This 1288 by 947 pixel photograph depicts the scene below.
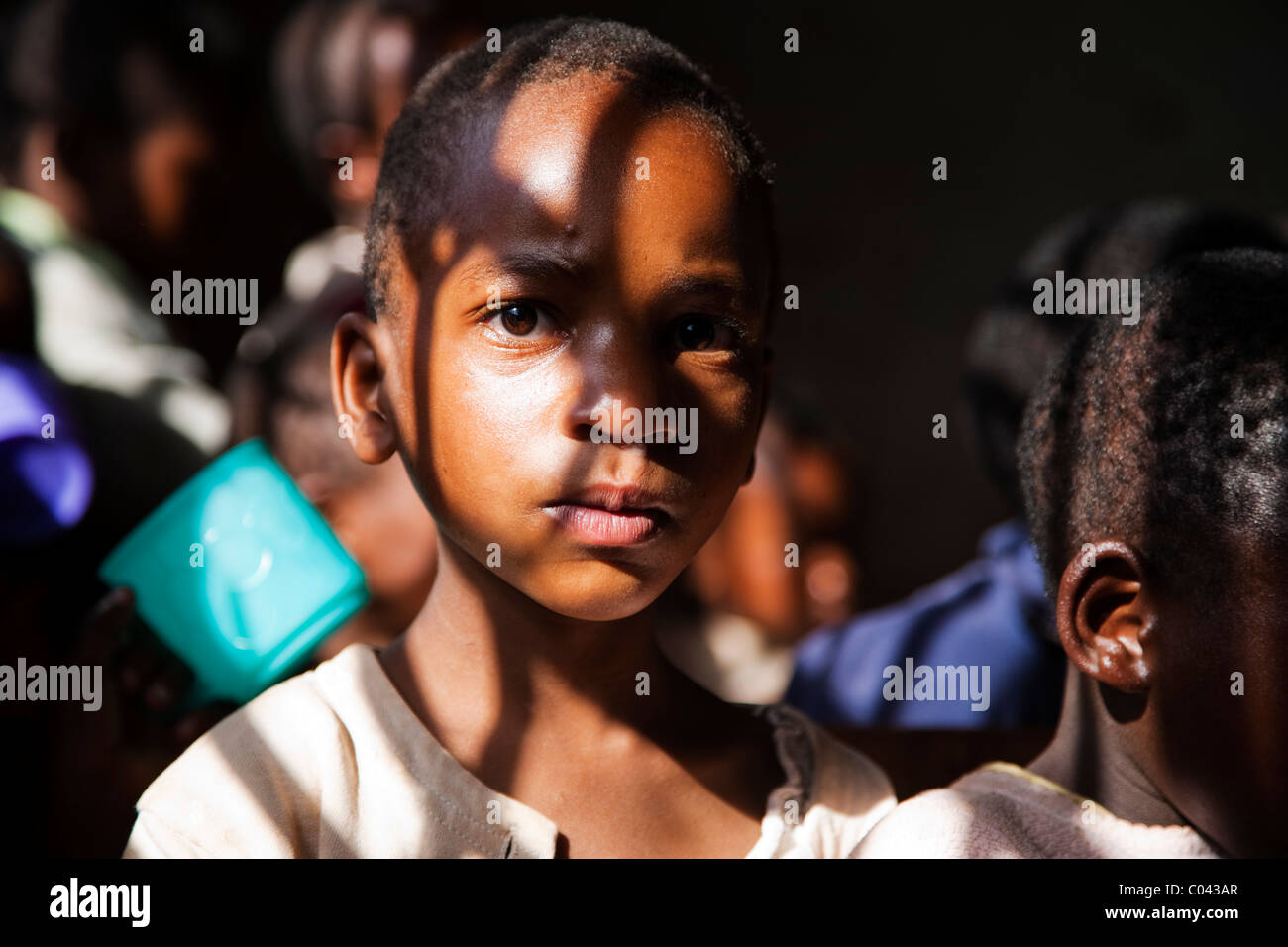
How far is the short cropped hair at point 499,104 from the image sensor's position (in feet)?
4.34

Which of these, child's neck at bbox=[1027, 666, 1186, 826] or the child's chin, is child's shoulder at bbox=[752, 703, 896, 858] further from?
the child's chin

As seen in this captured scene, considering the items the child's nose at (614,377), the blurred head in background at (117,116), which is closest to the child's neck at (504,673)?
the child's nose at (614,377)

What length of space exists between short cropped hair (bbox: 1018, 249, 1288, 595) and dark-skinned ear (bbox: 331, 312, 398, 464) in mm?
694

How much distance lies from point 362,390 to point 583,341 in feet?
1.04

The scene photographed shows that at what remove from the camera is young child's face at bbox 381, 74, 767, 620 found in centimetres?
122

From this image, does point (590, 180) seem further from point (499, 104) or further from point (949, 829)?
point (949, 829)

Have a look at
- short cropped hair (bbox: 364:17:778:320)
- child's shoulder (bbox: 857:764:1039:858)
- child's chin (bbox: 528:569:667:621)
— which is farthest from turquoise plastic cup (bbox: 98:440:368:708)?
child's shoulder (bbox: 857:764:1039:858)

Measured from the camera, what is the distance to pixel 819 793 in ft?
4.89

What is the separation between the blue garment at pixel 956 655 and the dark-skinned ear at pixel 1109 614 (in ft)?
2.51

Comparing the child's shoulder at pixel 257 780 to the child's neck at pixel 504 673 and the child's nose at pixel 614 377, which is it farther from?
the child's nose at pixel 614 377

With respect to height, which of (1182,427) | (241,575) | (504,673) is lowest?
(504,673)

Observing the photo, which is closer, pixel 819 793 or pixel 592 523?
pixel 592 523

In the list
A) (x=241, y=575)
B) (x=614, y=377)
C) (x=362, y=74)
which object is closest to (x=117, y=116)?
(x=362, y=74)

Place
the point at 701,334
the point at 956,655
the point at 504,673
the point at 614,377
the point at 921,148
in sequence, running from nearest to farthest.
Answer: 1. the point at 614,377
2. the point at 701,334
3. the point at 504,673
4. the point at 956,655
5. the point at 921,148
